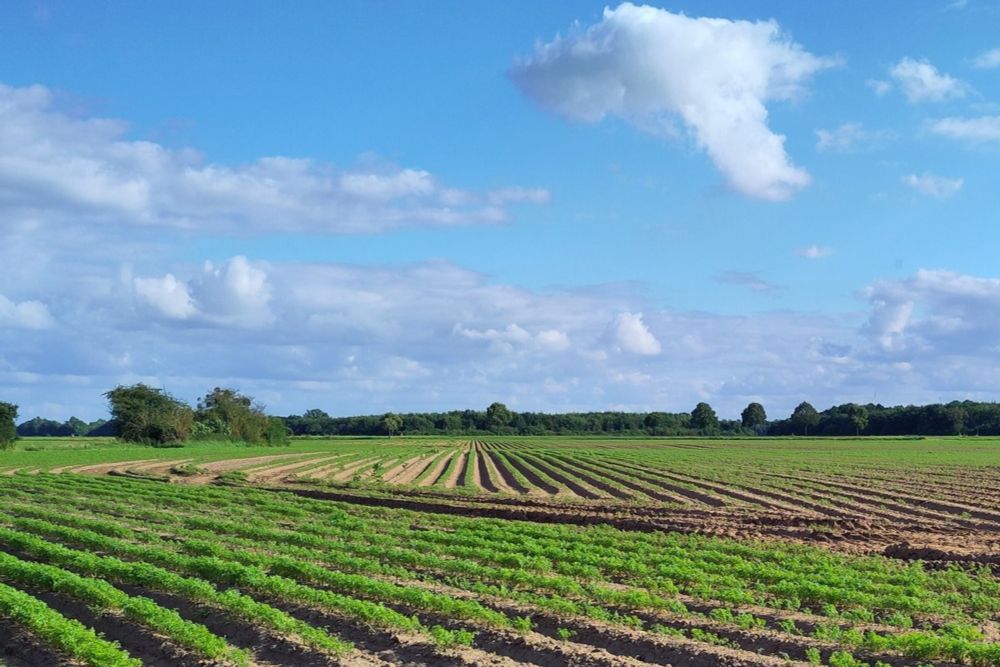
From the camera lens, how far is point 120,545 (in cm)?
1716

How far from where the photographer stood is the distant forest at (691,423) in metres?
143

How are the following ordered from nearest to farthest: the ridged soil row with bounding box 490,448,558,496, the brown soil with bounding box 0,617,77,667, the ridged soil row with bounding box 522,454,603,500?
1. the brown soil with bounding box 0,617,77,667
2. the ridged soil row with bounding box 522,454,603,500
3. the ridged soil row with bounding box 490,448,558,496

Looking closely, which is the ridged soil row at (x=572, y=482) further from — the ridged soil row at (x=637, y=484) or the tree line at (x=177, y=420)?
the tree line at (x=177, y=420)

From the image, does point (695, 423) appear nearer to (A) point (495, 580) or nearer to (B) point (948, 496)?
(B) point (948, 496)

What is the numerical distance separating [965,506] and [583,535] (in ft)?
50.5

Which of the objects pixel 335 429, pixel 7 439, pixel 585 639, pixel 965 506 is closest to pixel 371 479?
pixel 965 506

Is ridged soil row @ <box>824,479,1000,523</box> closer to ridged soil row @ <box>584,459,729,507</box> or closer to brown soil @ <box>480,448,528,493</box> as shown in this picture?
ridged soil row @ <box>584,459,729,507</box>

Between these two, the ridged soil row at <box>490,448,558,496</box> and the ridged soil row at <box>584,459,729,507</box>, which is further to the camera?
the ridged soil row at <box>490,448,558,496</box>

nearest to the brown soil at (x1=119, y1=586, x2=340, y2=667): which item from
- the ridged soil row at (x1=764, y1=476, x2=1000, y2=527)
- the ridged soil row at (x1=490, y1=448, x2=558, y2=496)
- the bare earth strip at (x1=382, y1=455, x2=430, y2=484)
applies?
the ridged soil row at (x1=764, y1=476, x2=1000, y2=527)

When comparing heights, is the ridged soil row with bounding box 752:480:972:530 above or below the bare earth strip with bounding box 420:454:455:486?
below

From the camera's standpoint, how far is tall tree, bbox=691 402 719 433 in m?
187

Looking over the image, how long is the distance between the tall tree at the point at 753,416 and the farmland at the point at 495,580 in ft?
542

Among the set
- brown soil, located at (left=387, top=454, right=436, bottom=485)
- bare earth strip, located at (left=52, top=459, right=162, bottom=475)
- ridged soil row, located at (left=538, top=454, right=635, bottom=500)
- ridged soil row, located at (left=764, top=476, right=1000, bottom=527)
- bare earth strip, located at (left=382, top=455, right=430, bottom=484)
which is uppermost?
bare earth strip, located at (left=52, top=459, right=162, bottom=475)

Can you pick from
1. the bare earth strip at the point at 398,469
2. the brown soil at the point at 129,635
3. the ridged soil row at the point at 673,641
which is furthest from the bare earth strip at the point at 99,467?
the ridged soil row at the point at 673,641
